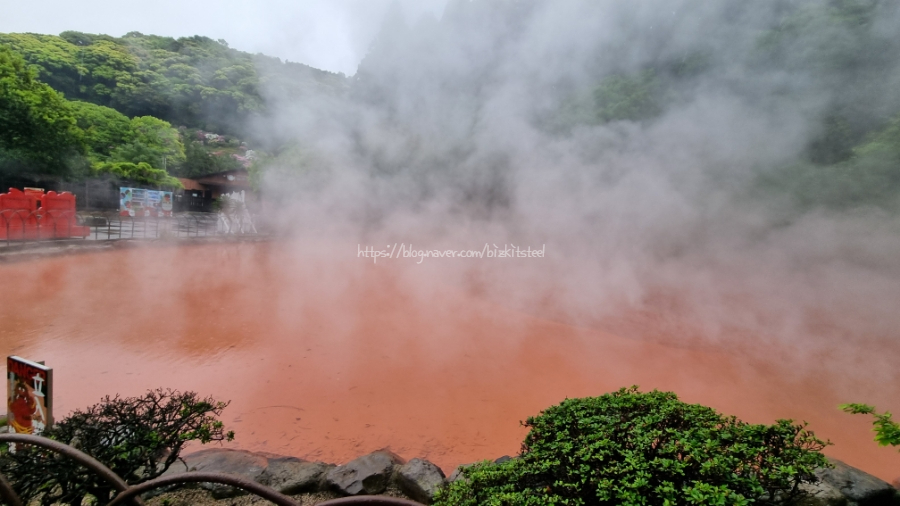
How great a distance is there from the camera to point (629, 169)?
5.42 m

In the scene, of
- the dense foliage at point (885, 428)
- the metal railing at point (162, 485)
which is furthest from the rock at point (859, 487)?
the metal railing at point (162, 485)

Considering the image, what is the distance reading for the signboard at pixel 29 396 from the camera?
182 centimetres

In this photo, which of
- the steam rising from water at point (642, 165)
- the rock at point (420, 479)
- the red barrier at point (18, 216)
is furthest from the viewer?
the red barrier at point (18, 216)

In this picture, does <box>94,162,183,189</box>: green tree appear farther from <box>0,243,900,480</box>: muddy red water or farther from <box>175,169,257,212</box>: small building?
<box>0,243,900,480</box>: muddy red water

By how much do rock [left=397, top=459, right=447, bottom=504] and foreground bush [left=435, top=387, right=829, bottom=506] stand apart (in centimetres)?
62

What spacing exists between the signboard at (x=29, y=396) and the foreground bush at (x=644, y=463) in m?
1.77

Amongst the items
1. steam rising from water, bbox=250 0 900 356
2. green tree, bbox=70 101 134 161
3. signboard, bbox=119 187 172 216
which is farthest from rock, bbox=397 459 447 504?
green tree, bbox=70 101 134 161

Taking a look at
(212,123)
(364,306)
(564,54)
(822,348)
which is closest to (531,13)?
(564,54)

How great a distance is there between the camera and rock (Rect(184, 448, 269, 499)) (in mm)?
1999

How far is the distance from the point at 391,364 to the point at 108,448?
1907 millimetres

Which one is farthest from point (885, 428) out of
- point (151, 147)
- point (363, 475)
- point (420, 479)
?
point (151, 147)

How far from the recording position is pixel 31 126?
14.4 m

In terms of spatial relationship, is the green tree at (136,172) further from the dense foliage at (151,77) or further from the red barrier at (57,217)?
the dense foliage at (151,77)

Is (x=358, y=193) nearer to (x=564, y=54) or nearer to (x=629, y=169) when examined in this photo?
(x=564, y=54)
